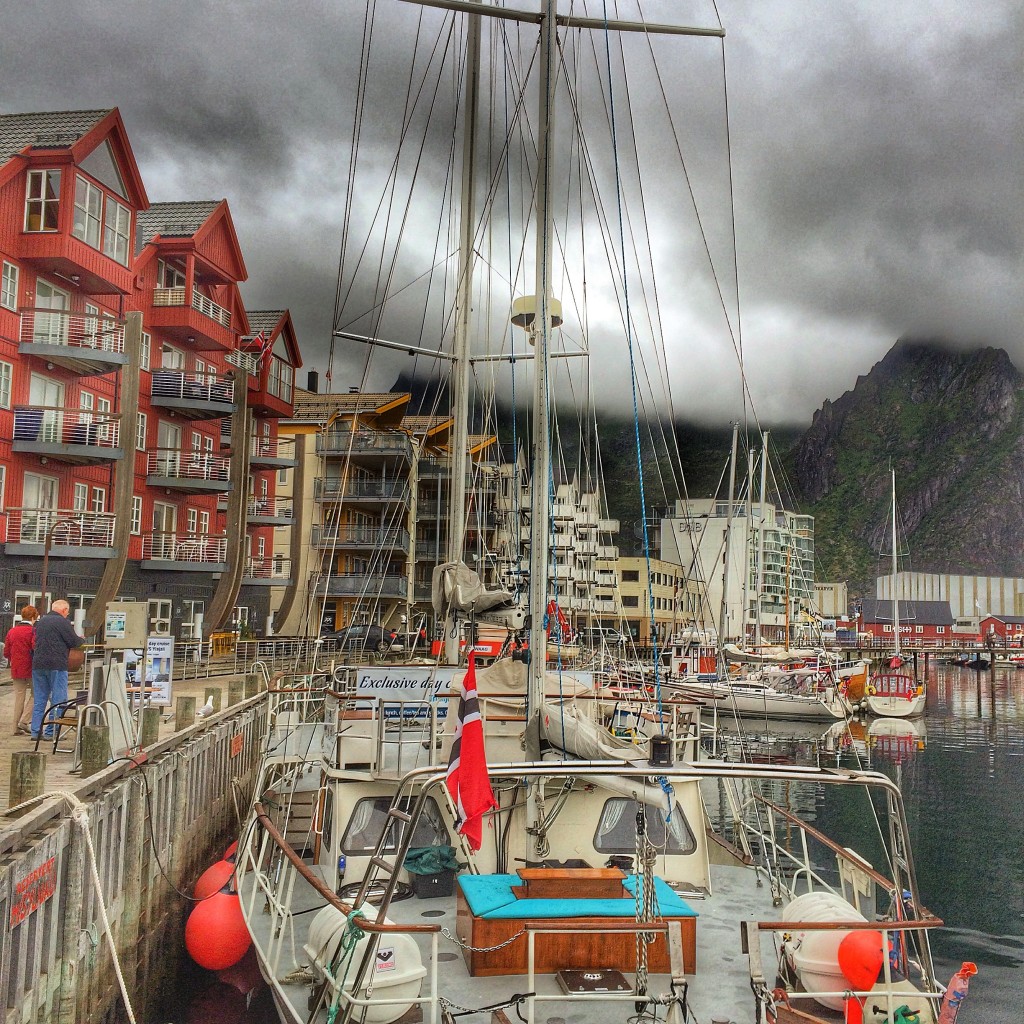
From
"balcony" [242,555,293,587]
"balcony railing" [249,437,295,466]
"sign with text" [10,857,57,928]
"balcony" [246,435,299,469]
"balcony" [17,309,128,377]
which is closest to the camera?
"sign with text" [10,857,57,928]

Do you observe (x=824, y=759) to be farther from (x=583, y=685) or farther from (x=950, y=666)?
(x=950, y=666)

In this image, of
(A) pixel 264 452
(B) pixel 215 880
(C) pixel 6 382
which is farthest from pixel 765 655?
(B) pixel 215 880

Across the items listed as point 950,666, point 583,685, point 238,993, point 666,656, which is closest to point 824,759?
point 583,685

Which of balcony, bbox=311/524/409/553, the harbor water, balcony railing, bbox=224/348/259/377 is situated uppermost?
Answer: balcony railing, bbox=224/348/259/377

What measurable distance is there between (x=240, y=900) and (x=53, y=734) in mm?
7408

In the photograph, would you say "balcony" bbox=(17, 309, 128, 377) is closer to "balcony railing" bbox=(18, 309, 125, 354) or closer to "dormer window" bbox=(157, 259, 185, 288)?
"balcony railing" bbox=(18, 309, 125, 354)

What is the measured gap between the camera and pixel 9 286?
115 feet

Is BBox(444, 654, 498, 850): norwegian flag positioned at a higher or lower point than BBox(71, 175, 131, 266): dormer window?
lower

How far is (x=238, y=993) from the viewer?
13719 millimetres

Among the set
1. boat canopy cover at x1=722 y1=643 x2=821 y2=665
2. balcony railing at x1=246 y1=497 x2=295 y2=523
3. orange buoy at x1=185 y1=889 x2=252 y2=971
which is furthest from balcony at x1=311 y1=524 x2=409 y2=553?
orange buoy at x1=185 y1=889 x2=252 y2=971

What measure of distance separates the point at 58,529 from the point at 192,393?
37.3ft

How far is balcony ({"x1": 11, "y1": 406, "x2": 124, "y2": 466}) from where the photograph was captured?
→ 35156mm

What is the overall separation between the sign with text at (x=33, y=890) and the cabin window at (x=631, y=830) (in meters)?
6.13

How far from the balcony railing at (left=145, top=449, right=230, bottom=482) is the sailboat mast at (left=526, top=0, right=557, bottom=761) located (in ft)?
114
